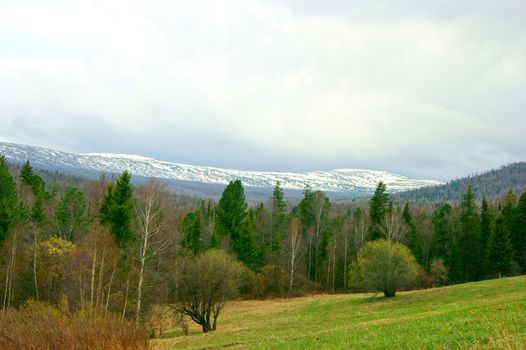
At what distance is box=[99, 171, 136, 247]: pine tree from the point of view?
43.1 metres

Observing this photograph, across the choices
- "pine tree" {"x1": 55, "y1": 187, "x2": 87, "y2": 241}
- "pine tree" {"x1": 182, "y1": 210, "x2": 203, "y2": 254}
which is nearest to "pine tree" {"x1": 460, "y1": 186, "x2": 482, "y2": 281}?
"pine tree" {"x1": 182, "y1": 210, "x2": 203, "y2": 254}

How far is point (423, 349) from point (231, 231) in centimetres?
6340

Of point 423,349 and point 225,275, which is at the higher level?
point 423,349

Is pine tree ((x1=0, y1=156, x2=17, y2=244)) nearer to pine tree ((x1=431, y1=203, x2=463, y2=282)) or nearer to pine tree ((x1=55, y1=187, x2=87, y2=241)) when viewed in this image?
pine tree ((x1=55, y1=187, x2=87, y2=241))

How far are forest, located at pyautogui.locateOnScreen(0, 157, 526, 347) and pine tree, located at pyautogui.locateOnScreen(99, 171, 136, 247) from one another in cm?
10

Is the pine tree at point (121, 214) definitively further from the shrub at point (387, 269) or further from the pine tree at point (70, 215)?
the shrub at point (387, 269)

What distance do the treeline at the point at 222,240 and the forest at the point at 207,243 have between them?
164 millimetres

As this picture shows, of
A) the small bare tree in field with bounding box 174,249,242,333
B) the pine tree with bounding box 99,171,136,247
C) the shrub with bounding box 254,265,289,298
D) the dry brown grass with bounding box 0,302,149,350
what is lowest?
the shrub with bounding box 254,265,289,298

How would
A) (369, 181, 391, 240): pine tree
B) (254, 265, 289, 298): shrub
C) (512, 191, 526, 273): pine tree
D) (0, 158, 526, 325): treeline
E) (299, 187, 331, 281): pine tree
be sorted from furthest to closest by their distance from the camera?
(299, 187, 331, 281): pine tree, (369, 181, 391, 240): pine tree, (254, 265, 289, 298): shrub, (512, 191, 526, 273): pine tree, (0, 158, 526, 325): treeline

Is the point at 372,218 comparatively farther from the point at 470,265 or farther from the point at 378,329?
the point at 378,329

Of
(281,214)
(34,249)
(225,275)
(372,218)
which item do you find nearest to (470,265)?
(372,218)

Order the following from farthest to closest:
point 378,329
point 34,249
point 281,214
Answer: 1. point 281,214
2. point 34,249
3. point 378,329

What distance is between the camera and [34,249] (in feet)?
144

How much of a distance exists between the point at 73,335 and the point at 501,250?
67.8m
